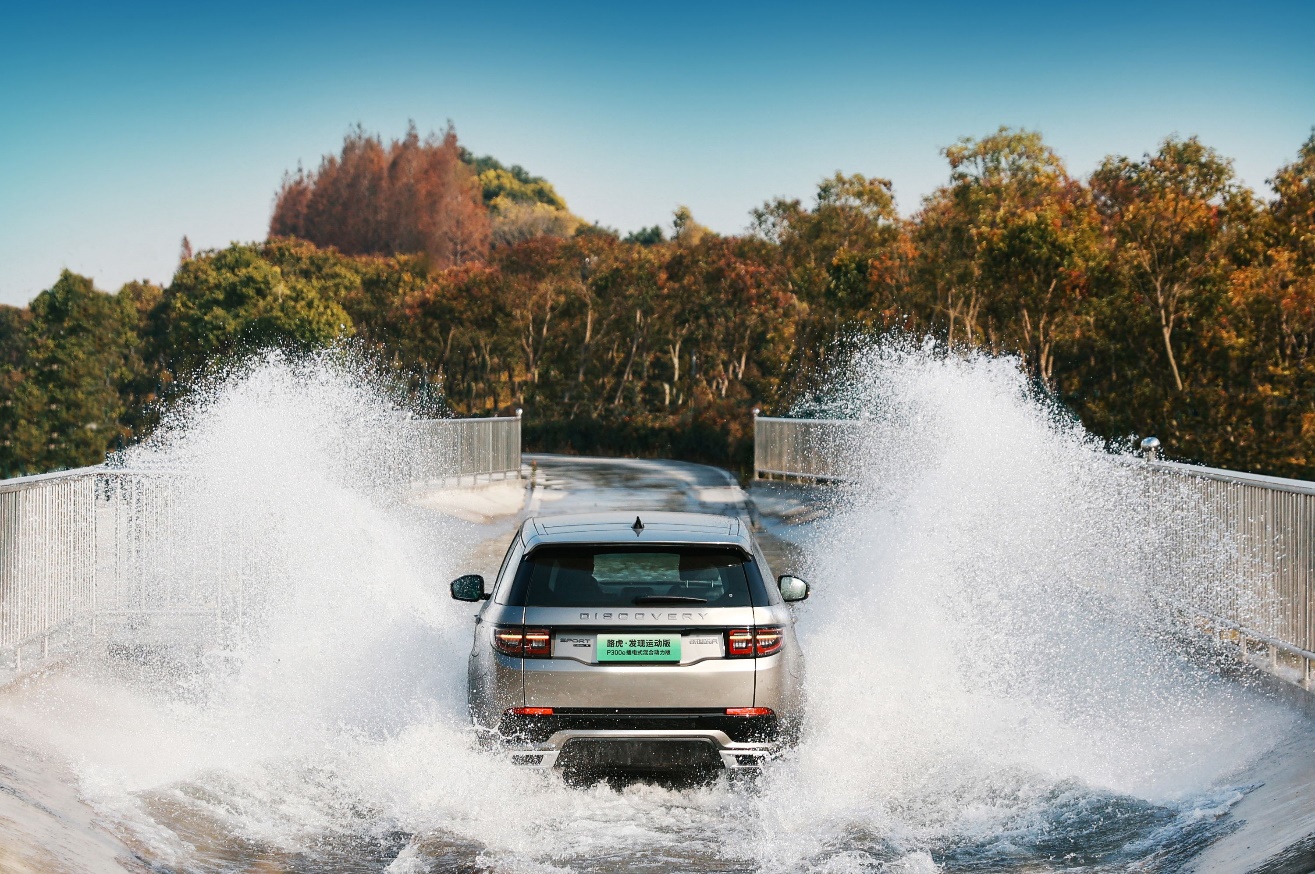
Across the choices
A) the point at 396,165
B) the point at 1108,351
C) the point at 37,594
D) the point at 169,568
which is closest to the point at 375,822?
the point at 37,594

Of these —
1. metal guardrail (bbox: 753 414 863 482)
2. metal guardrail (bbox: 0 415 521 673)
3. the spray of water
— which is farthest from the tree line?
metal guardrail (bbox: 0 415 521 673)

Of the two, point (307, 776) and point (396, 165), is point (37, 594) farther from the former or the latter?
point (396, 165)

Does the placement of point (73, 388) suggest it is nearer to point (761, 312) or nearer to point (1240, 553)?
point (761, 312)

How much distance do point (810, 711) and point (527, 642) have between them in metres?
1.48

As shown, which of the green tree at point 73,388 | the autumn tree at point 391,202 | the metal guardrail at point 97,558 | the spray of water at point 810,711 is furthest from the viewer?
the autumn tree at point 391,202

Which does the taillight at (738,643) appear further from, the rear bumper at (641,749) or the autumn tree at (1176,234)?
the autumn tree at (1176,234)

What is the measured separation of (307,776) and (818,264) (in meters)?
49.3

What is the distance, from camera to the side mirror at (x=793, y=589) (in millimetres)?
7871

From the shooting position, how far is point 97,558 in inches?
452

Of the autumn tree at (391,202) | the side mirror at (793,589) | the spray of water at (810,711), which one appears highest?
the autumn tree at (391,202)

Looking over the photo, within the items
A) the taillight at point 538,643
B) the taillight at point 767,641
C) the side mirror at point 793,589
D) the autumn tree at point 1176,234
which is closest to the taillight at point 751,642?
the taillight at point 767,641

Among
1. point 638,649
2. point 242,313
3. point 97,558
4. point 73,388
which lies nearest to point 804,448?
point 97,558

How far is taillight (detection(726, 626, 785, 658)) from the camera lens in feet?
21.8

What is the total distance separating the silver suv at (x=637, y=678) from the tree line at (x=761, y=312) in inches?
Answer: 909
